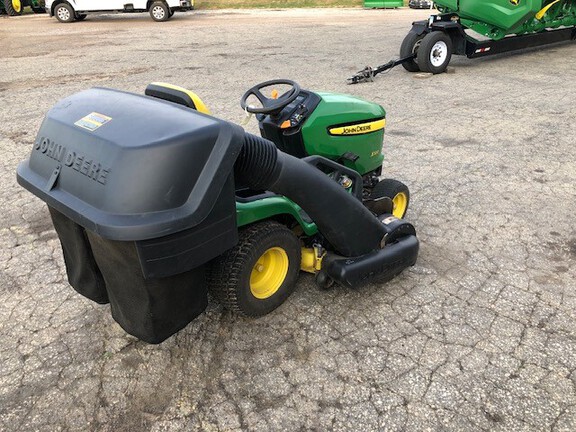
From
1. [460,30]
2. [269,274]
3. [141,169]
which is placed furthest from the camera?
[460,30]

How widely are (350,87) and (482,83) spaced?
2.00 m

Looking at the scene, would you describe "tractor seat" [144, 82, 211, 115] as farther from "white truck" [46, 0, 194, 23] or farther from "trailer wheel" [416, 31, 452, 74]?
"white truck" [46, 0, 194, 23]

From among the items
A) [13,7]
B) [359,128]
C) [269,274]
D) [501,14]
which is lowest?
[269,274]

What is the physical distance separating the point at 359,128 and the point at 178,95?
3.74ft

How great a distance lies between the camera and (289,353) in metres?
2.24

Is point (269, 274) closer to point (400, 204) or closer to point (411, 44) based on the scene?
point (400, 204)

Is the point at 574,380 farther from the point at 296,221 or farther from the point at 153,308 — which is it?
the point at 153,308

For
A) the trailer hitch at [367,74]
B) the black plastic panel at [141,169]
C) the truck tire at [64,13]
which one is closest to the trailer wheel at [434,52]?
the trailer hitch at [367,74]

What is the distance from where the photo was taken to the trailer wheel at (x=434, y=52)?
7.67 meters

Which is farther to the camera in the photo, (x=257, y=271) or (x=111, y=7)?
(x=111, y=7)

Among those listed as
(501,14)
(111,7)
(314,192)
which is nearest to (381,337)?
(314,192)

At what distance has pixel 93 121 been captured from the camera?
1758 mm

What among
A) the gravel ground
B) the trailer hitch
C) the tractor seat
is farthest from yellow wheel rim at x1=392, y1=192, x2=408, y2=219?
the trailer hitch

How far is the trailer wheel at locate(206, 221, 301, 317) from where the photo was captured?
2141mm
